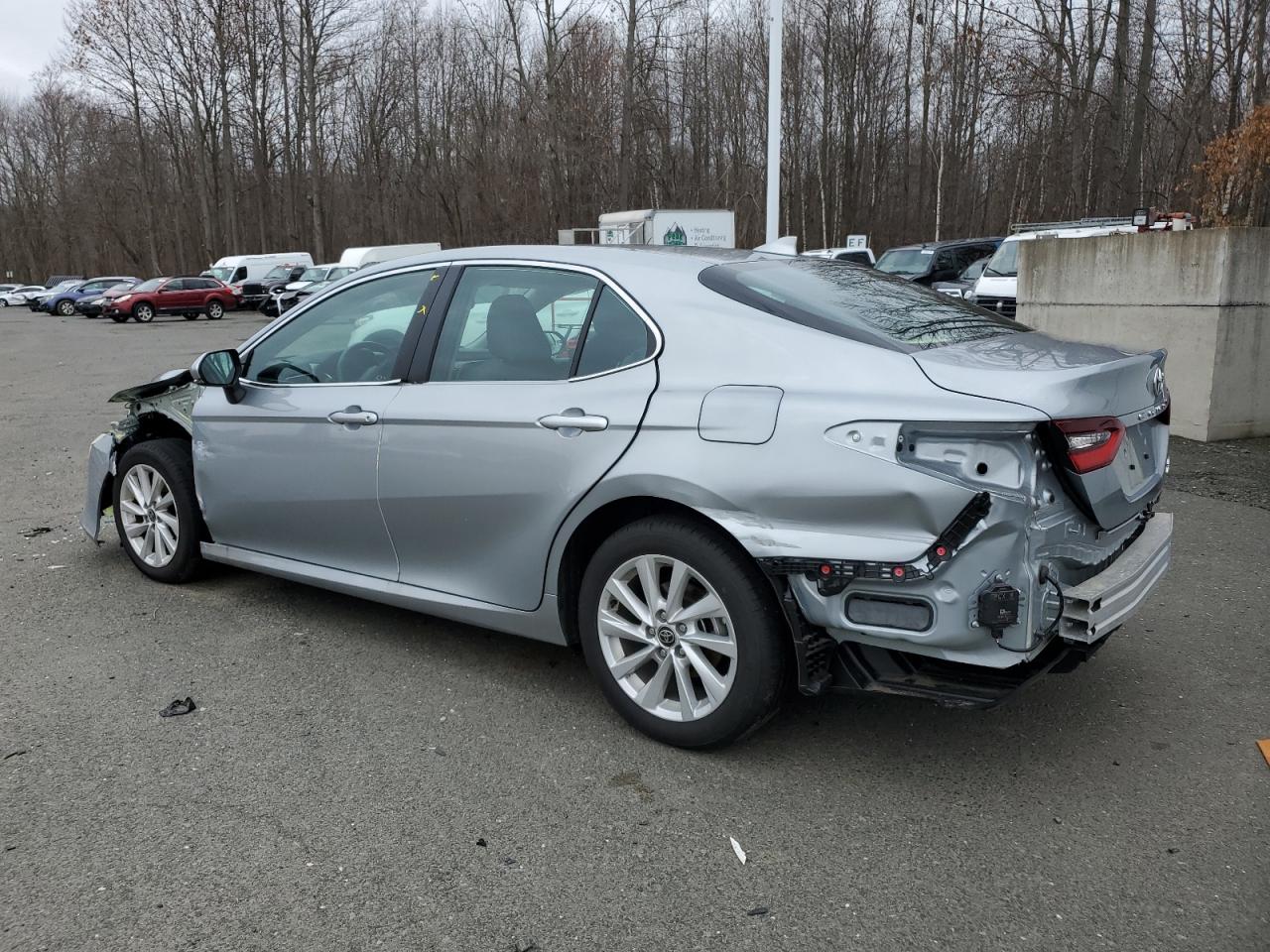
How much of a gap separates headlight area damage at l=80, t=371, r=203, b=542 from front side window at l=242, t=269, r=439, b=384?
534 millimetres

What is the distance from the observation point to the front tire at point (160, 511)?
4.90 metres

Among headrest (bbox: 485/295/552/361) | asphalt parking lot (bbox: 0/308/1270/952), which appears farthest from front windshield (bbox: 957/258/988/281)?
headrest (bbox: 485/295/552/361)

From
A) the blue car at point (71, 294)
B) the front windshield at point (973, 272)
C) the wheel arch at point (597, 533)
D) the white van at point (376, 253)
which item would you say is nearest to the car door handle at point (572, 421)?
the wheel arch at point (597, 533)

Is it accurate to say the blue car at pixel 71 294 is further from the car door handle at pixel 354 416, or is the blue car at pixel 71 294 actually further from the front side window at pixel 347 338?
the car door handle at pixel 354 416

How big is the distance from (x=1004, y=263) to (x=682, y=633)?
15.9 m

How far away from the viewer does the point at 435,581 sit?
3914 mm

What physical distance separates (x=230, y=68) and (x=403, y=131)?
8657 mm

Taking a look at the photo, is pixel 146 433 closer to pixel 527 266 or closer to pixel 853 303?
pixel 527 266

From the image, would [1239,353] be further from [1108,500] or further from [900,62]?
[900,62]

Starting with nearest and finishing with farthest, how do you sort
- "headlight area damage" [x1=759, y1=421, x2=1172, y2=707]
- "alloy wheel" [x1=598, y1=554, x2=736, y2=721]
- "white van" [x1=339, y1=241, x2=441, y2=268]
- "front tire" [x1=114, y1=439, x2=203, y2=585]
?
→ 1. "headlight area damage" [x1=759, y1=421, x2=1172, y2=707]
2. "alloy wheel" [x1=598, y1=554, x2=736, y2=721]
3. "front tire" [x1=114, y1=439, x2=203, y2=585]
4. "white van" [x1=339, y1=241, x2=441, y2=268]

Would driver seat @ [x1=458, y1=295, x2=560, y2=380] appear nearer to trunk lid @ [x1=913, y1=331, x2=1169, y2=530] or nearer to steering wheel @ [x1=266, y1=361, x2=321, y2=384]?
steering wheel @ [x1=266, y1=361, x2=321, y2=384]

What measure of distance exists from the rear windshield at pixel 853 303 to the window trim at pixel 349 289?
120 cm

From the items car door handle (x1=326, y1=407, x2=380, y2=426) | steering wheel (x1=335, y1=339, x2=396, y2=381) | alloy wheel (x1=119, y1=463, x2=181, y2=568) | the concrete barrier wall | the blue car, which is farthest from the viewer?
the blue car

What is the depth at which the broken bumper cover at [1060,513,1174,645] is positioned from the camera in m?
2.84
